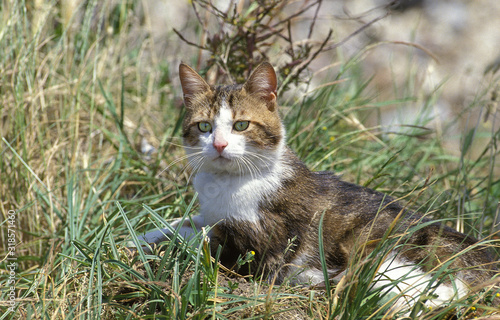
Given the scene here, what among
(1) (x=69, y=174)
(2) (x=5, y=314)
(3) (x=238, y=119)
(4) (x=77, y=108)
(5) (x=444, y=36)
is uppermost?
(5) (x=444, y=36)

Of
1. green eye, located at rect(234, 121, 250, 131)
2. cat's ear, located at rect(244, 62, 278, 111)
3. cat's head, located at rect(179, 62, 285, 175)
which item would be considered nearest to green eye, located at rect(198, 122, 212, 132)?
cat's head, located at rect(179, 62, 285, 175)

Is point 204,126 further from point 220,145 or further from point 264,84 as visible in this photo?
point 264,84

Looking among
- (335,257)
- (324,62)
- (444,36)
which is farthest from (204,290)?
(444,36)

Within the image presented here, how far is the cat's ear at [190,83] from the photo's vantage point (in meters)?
2.29

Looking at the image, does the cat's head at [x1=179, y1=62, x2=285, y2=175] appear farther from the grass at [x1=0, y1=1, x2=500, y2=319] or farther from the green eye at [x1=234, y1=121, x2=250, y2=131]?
the grass at [x1=0, y1=1, x2=500, y2=319]

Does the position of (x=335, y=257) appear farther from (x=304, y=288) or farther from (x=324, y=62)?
(x=324, y=62)

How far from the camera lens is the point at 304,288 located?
1.94 m

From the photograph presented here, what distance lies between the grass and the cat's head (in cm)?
23

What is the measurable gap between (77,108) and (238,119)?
4.50ft

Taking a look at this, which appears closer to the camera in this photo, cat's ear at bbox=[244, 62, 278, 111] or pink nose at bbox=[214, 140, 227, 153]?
pink nose at bbox=[214, 140, 227, 153]

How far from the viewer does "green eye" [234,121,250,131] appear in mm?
2146

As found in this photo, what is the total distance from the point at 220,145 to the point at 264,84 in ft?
1.33

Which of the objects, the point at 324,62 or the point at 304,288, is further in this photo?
the point at 324,62

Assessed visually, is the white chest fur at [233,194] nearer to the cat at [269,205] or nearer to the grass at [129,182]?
the cat at [269,205]
